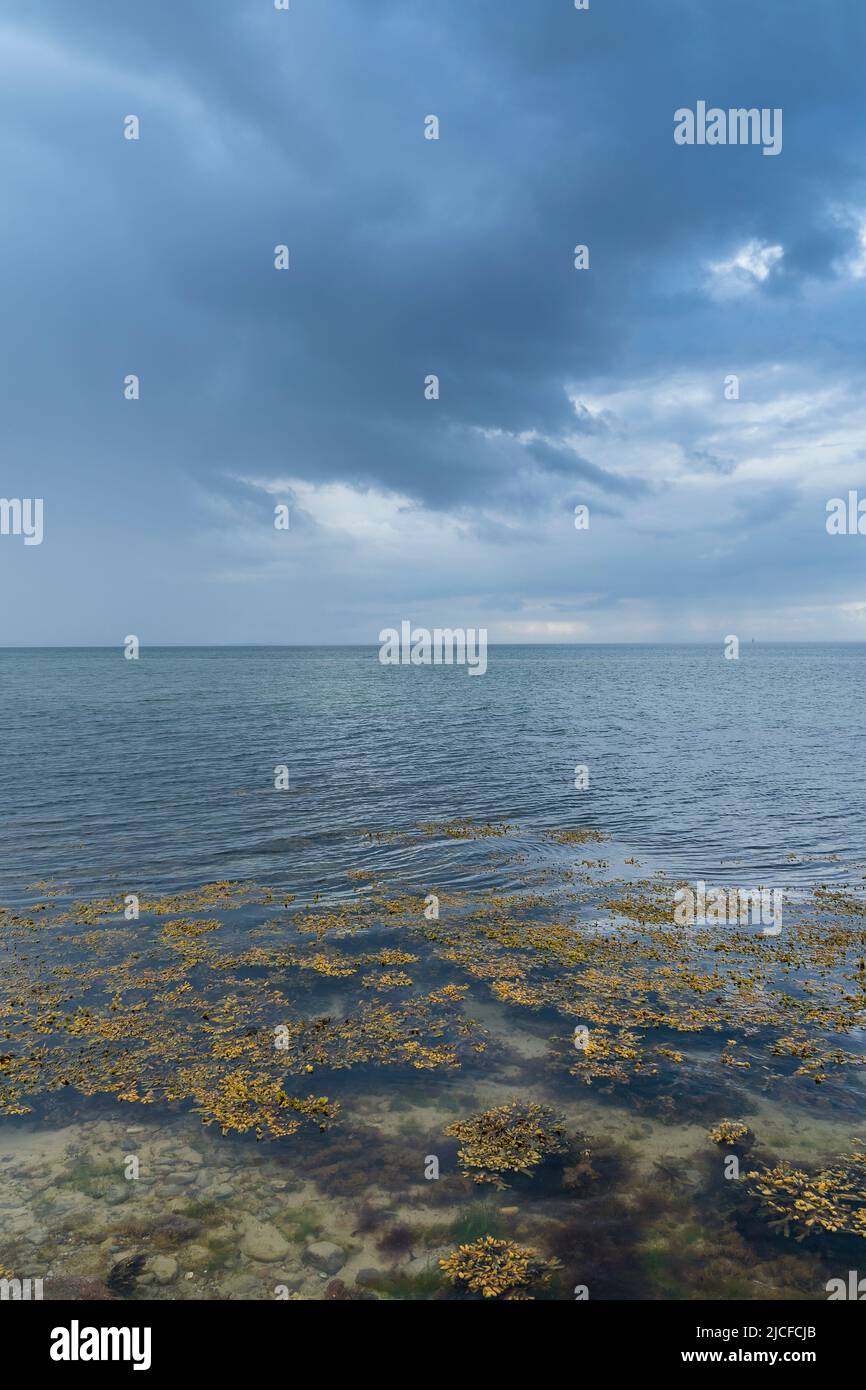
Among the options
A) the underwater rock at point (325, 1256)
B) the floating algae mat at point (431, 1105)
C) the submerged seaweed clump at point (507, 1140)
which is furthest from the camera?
the submerged seaweed clump at point (507, 1140)

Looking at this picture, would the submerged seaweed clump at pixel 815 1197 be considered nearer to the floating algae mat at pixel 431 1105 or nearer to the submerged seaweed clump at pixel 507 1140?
the floating algae mat at pixel 431 1105

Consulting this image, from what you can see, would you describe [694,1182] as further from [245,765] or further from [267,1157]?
[245,765]

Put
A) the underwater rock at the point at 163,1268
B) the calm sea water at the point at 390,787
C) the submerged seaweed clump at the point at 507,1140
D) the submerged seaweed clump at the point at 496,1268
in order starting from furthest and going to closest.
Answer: the calm sea water at the point at 390,787 → the submerged seaweed clump at the point at 507,1140 → the underwater rock at the point at 163,1268 → the submerged seaweed clump at the point at 496,1268

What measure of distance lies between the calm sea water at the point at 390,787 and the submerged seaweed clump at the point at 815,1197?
19.1 meters

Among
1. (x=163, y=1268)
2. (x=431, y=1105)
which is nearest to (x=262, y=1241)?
(x=163, y=1268)

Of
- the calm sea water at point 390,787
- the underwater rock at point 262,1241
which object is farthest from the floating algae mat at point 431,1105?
the calm sea water at point 390,787

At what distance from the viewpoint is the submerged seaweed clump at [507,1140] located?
531 inches

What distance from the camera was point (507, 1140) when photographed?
46.8 feet

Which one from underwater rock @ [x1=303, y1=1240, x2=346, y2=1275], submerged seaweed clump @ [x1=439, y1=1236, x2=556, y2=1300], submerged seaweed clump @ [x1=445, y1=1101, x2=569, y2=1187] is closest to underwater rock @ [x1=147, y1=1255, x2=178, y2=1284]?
underwater rock @ [x1=303, y1=1240, x2=346, y2=1275]

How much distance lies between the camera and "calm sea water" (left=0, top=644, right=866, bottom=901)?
3456 cm

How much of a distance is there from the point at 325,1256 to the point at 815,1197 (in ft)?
29.5

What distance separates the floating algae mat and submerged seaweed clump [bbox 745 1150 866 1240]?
1.8 inches

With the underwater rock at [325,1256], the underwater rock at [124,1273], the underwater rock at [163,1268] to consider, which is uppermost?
the underwater rock at [124,1273]
